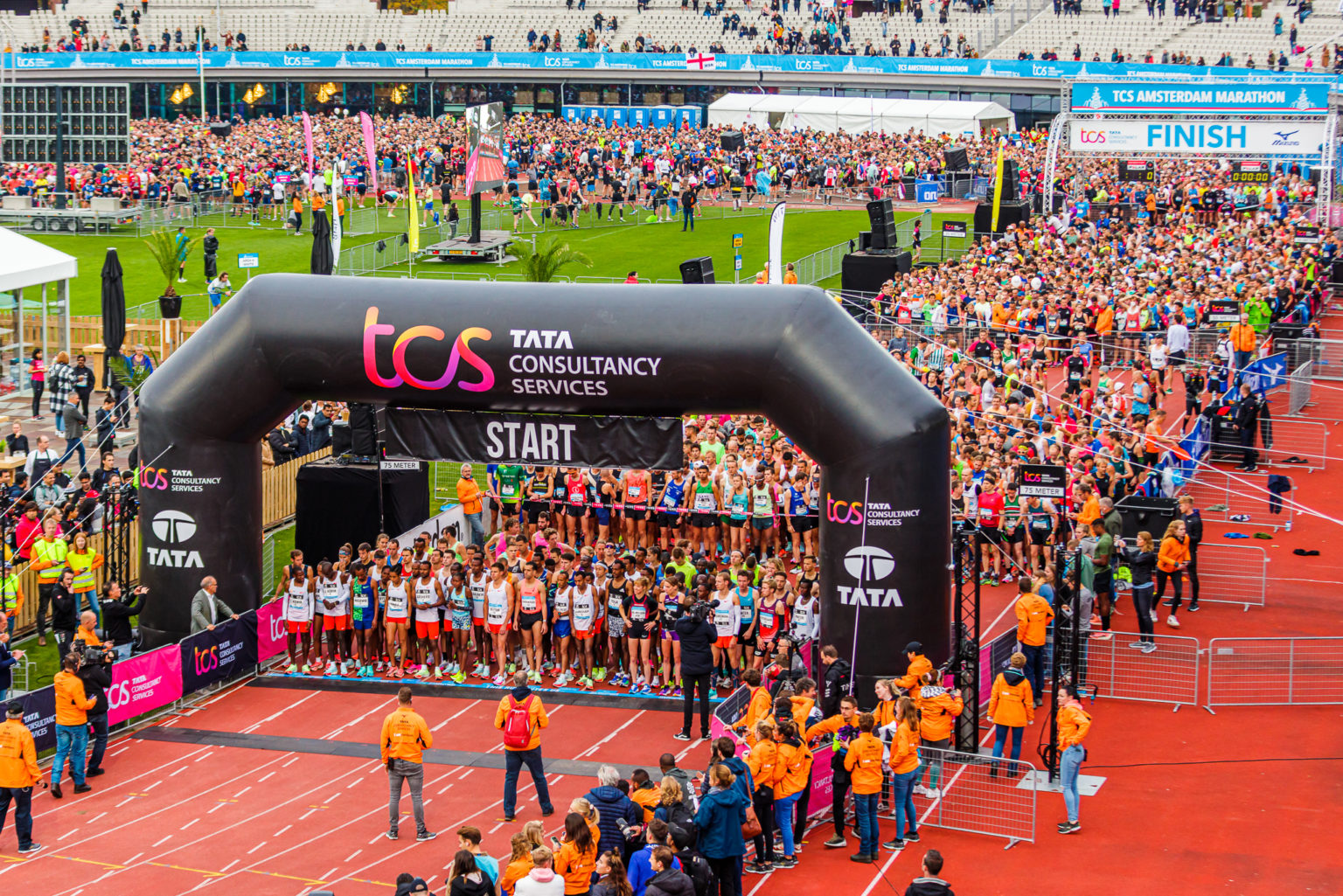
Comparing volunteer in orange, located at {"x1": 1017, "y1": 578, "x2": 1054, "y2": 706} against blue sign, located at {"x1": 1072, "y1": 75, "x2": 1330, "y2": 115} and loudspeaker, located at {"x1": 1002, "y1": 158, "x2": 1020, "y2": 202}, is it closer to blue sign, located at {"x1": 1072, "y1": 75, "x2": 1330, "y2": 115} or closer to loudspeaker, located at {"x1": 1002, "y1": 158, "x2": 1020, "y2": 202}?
blue sign, located at {"x1": 1072, "y1": 75, "x2": 1330, "y2": 115}

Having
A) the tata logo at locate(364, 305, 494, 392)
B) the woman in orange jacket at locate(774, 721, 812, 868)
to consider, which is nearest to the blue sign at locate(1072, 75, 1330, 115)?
the tata logo at locate(364, 305, 494, 392)

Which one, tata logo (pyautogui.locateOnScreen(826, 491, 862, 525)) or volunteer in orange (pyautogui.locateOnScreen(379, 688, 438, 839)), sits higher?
tata logo (pyautogui.locateOnScreen(826, 491, 862, 525))

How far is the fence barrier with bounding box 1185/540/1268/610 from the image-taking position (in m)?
19.0

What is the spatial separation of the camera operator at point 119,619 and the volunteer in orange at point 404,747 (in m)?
4.68

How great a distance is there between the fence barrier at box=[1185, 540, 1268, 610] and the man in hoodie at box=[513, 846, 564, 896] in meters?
11.7

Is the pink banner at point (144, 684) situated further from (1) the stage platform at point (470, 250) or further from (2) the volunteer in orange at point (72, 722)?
(1) the stage platform at point (470, 250)

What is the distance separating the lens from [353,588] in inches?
666

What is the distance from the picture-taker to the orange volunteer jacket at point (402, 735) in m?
12.5

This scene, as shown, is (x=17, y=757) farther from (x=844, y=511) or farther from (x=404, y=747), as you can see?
(x=844, y=511)

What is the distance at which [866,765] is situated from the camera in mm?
12328

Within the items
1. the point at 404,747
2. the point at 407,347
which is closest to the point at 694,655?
the point at 404,747

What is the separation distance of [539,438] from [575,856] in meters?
6.07

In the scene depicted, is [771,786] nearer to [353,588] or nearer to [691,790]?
[691,790]

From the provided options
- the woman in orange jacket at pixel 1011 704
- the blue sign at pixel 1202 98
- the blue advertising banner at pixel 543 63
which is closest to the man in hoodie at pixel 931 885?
the woman in orange jacket at pixel 1011 704
